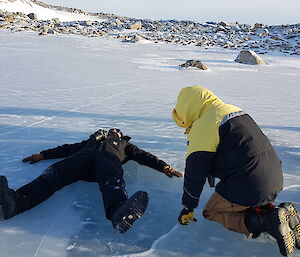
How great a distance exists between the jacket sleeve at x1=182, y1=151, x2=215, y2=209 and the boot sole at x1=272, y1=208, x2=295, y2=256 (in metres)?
0.58

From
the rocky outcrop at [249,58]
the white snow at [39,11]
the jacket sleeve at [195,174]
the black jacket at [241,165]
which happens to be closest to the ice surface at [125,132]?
the jacket sleeve at [195,174]

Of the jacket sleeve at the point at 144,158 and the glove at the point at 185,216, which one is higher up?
the jacket sleeve at the point at 144,158

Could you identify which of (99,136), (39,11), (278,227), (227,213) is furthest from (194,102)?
(39,11)

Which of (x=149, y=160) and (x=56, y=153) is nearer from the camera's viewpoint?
(x=149, y=160)

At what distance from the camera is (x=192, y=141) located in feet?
7.89

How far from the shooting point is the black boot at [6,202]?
246 cm

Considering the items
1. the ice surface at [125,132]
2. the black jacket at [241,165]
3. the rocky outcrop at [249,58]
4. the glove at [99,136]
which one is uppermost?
the rocky outcrop at [249,58]

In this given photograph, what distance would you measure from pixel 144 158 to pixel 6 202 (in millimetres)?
1504

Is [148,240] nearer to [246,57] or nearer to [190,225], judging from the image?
[190,225]

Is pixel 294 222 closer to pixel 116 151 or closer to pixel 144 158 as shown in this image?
pixel 144 158

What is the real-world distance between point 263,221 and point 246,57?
16.5m

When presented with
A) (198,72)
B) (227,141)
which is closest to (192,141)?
(227,141)

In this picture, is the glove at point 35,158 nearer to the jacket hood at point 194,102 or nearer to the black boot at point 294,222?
the jacket hood at point 194,102

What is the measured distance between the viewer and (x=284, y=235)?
2.18 metres
